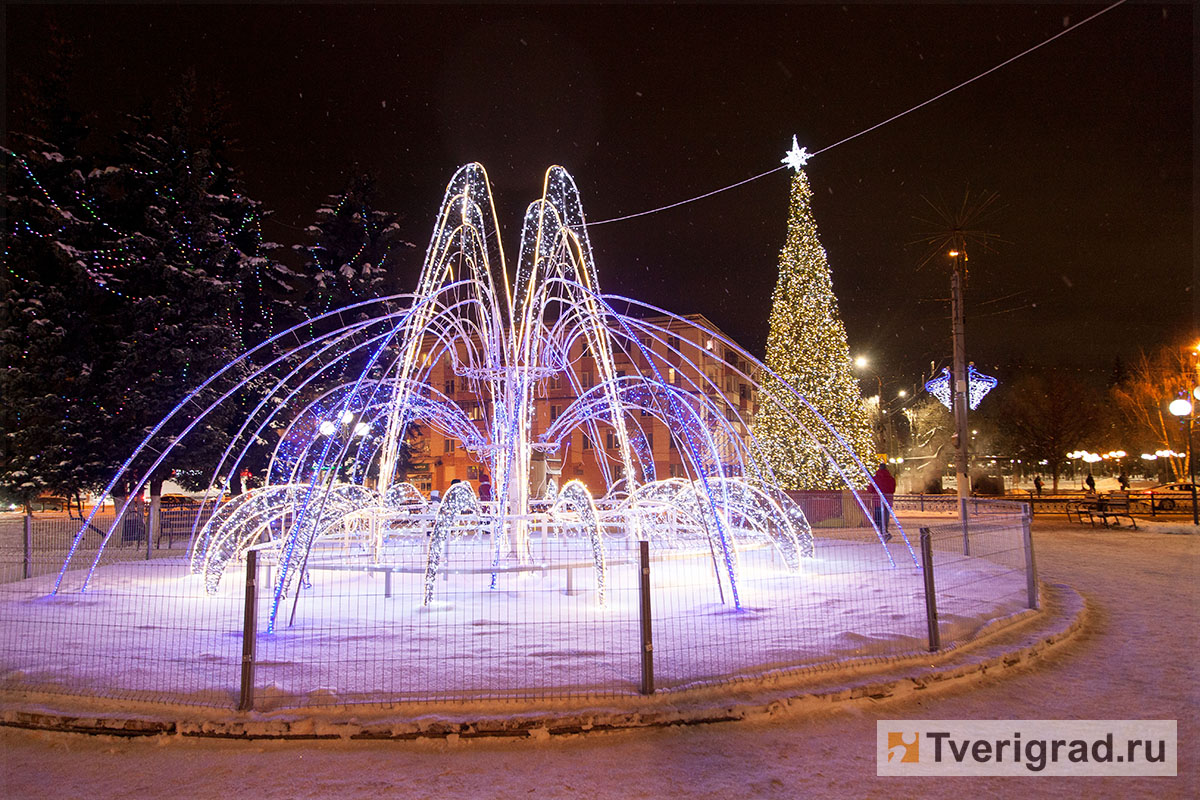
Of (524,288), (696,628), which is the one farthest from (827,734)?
(524,288)

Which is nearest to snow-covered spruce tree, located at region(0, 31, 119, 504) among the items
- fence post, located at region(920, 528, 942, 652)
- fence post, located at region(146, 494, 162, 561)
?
fence post, located at region(146, 494, 162, 561)

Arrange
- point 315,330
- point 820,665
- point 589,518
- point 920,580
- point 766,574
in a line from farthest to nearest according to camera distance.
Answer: point 315,330
point 766,574
point 920,580
point 589,518
point 820,665

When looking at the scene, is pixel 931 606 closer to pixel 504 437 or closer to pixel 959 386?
pixel 504 437

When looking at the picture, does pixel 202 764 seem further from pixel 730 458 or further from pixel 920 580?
pixel 730 458

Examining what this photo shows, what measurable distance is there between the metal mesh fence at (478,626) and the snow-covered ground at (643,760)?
51cm

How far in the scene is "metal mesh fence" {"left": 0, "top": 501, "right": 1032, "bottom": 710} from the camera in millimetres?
5719

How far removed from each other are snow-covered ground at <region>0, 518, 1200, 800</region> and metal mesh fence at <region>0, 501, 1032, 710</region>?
51cm

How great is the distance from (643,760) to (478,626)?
346cm

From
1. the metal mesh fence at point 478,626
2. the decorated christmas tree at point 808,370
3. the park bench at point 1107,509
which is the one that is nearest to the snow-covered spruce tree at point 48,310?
the metal mesh fence at point 478,626

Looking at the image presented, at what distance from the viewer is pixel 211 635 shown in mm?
7480

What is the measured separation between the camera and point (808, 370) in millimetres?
24328

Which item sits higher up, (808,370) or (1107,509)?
(808,370)

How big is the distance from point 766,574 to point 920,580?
2.23 meters

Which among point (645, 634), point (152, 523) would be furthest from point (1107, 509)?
point (152, 523)
